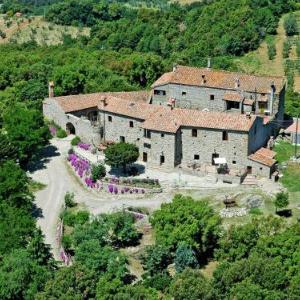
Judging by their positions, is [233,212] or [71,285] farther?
[233,212]

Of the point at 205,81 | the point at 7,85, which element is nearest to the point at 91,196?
the point at 205,81

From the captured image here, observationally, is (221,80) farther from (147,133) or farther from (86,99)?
(86,99)

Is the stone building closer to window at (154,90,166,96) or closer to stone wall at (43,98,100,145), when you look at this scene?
window at (154,90,166,96)

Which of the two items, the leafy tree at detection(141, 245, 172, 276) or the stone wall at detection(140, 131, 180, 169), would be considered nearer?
the leafy tree at detection(141, 245, 172, 276)

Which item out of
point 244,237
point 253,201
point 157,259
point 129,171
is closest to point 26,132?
point 129,171

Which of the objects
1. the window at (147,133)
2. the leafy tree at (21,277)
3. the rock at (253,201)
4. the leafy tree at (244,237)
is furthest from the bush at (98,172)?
the leafy tree at (21,277)

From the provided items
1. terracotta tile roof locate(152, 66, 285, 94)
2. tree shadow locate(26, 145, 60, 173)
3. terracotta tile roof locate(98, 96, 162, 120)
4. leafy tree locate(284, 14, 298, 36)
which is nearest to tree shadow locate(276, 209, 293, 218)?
terracotta tile roof locate(98, 96, 162, 120)
